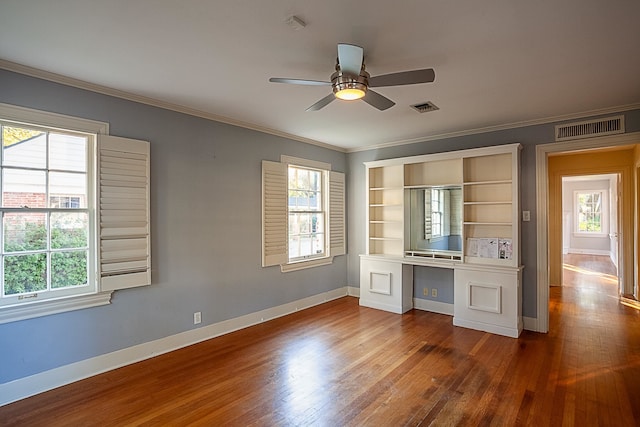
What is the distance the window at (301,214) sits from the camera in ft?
15.0

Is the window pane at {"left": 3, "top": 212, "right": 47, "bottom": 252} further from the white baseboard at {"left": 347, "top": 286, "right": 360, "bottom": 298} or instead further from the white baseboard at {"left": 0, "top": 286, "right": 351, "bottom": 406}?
the white baseboard at {"left": 347, "top": 286, "right": 360, "bottom": 298}

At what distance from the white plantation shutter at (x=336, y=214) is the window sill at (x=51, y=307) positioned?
3.34 metres

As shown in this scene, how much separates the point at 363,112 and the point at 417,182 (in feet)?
5.65

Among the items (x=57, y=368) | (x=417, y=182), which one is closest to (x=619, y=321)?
(x=417, y=182)

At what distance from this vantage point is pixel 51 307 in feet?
9.09

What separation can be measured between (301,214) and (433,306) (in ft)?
7.87

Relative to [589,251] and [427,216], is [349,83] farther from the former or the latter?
[589,251]

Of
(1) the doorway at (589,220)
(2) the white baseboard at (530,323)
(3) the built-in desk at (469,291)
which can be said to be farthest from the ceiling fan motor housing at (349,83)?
(1) the doorway at (589,220)

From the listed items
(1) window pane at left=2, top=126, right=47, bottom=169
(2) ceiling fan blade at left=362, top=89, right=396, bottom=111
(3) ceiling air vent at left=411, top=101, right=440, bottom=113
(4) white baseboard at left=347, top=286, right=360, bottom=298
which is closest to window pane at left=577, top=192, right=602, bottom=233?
(4) white baseboard at left=347, top=286, right=360, bottom=298

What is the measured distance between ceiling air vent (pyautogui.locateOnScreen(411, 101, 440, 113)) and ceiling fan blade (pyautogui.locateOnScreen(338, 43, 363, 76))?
1.53 m

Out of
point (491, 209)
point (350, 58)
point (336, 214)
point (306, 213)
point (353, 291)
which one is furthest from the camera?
point (353, 291)

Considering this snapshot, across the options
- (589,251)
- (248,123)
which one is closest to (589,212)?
(589,251)

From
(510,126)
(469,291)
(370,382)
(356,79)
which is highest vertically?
(510,126)

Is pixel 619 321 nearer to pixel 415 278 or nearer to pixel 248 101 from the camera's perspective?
pixel 415 278
